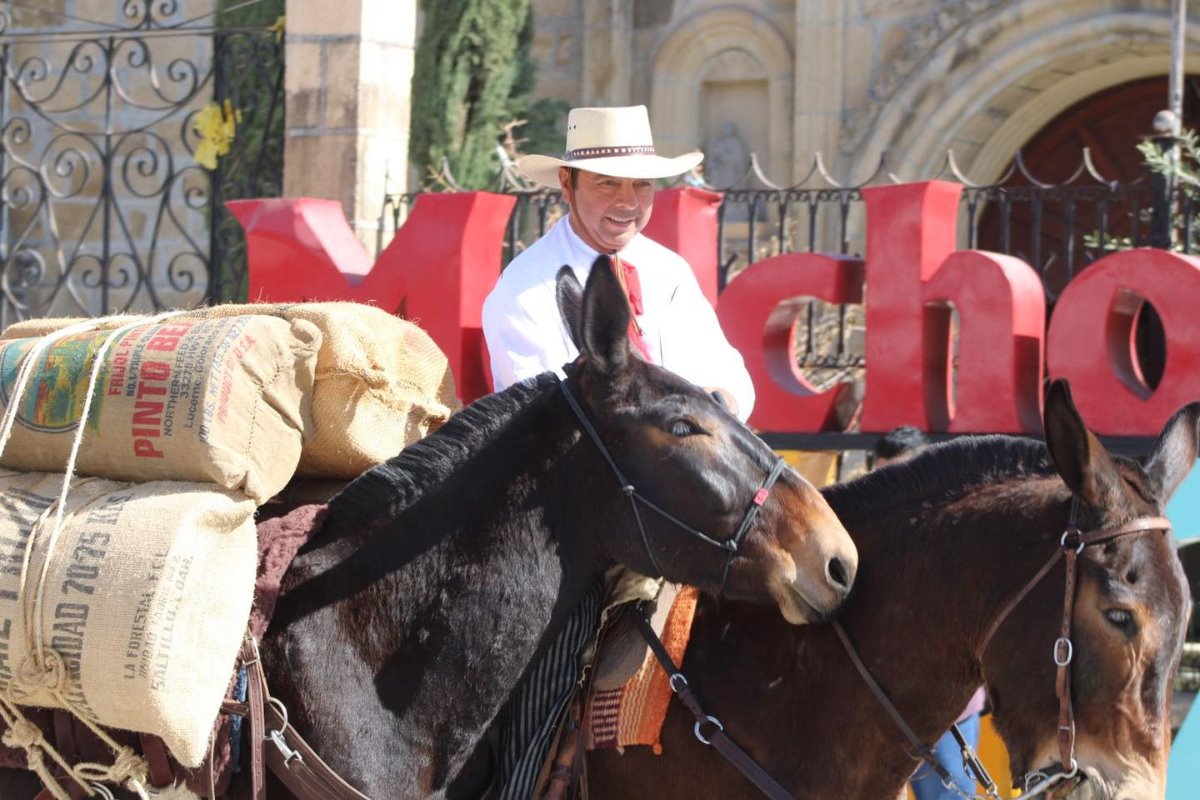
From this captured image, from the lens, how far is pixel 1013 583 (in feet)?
10.3

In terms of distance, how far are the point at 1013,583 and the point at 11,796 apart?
208cm

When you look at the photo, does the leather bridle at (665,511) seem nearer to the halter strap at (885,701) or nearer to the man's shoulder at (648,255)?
the halter strap at (885,701)

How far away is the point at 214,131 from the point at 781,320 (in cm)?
342

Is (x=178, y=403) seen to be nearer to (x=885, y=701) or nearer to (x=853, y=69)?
(x=885, y=701)

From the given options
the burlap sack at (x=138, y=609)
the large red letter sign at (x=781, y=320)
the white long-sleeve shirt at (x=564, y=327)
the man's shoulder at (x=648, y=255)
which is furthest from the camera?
the large red letter sign at (x=781, y=320)

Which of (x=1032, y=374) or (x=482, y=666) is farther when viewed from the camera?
(x=1032, y=374)

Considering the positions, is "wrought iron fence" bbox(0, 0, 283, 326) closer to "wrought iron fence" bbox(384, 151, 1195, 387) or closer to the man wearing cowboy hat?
"wrought iron fence" bbox(384, 151, 1195, 387)

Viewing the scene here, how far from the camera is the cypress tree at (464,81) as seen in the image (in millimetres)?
10125

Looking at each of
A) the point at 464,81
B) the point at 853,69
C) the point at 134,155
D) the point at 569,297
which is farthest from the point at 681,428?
the point at 134,155

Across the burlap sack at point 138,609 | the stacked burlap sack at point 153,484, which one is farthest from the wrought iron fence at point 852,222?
the burlap sack at point 138,609

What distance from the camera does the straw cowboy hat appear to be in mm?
3779

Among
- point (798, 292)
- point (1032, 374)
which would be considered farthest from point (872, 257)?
point (1032, 374)

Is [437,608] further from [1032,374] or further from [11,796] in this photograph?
[1032,374]

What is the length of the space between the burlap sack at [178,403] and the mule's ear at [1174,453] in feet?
5.82
